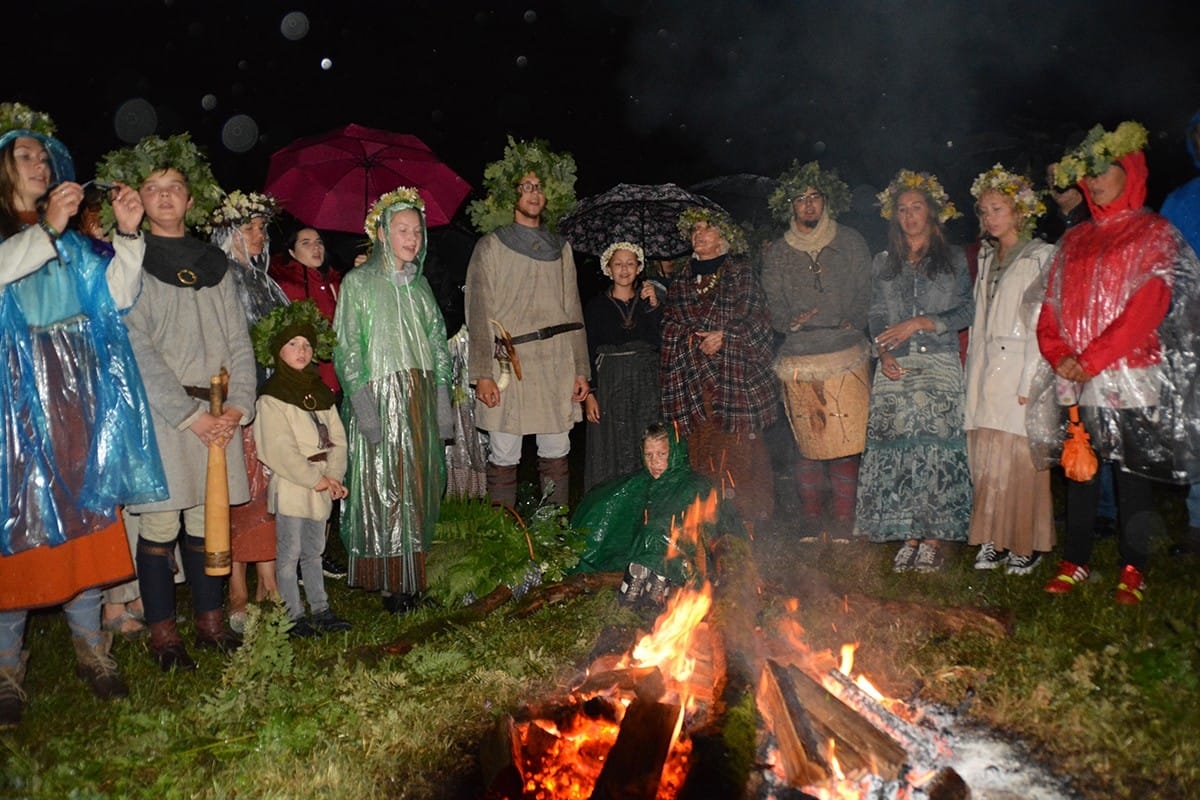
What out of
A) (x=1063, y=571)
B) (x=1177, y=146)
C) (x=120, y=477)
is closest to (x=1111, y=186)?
(x=1063, y=571)

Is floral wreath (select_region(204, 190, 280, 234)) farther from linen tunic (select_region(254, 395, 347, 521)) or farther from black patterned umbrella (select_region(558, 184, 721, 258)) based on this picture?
black patterned umbrella (select_region(558, 184, 721, 258))

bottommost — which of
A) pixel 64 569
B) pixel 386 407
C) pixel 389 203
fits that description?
pixel 64 569

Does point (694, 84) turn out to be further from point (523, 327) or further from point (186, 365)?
point (186, 365)

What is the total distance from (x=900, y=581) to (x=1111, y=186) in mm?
2465

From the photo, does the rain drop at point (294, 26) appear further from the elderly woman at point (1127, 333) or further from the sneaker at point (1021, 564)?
the sneaker at point (1021, 564)

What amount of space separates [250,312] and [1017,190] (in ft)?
14.9

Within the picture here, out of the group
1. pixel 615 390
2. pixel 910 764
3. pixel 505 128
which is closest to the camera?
pixel 910 764

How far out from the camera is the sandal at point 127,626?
4.97 meters

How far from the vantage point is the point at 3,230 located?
155 inches

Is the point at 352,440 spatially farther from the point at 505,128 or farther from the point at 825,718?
the point at 505,128

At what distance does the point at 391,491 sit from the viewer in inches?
204

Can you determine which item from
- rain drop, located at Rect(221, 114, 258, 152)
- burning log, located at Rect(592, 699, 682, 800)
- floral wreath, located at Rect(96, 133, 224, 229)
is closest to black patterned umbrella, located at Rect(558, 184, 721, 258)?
floral wreath, located at Rect(96, 133, 224, 229)

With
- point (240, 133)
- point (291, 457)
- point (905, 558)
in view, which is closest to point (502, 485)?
point (291, 457)

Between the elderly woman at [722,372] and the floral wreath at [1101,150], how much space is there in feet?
6.58
